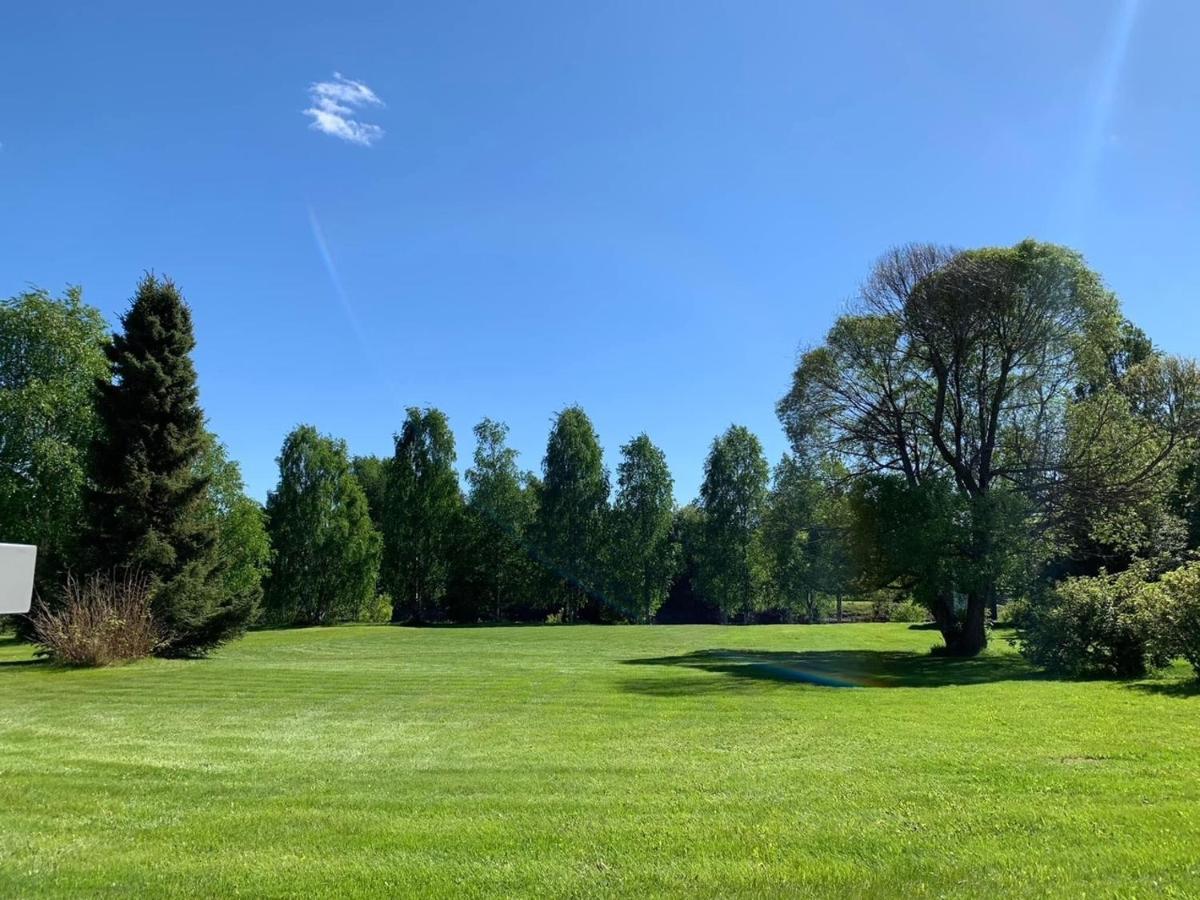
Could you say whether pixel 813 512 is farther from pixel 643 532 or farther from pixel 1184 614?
pixel 643 532

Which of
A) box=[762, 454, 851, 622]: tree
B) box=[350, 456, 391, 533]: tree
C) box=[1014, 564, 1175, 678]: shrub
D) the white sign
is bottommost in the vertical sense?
box=[1014, 564, 1175, 678]: shrub

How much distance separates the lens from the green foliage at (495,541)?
216 ft

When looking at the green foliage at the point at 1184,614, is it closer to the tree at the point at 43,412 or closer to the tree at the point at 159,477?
the tree at the point at 159,477

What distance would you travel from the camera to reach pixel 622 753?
8.99 metres

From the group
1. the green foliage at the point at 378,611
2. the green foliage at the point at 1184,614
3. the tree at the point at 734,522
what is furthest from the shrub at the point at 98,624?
the tree at the point at 734,522

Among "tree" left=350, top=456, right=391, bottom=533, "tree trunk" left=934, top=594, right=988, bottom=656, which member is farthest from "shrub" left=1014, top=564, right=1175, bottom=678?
"tree" left=350, top=456, right=391, bottom=533

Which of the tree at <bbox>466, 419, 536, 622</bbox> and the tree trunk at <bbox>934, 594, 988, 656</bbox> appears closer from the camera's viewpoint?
the tree trunk at <bbox>934, 594, 988, 656</bbox>

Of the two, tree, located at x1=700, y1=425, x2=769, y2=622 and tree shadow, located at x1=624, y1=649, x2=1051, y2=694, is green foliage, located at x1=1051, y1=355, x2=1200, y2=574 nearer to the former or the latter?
tree shadow, located at x1=624, y1=649, x2=1051, y2=694

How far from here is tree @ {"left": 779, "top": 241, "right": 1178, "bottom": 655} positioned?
24.9 m

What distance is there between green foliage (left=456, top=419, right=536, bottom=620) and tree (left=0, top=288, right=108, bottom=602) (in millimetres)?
31803

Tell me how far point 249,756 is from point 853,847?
21.7 ft

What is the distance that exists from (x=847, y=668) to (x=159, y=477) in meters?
21.4

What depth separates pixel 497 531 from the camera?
66.2 meters

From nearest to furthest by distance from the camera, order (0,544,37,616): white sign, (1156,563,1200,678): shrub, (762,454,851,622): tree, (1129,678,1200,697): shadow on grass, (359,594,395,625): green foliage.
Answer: (0,544,37,616): white sign → (1129,678,1200,697): shadow on grass → (1156,563,1200,678): shrub → (762,454,851,622): tree → (359,594,395,625): green foliage
